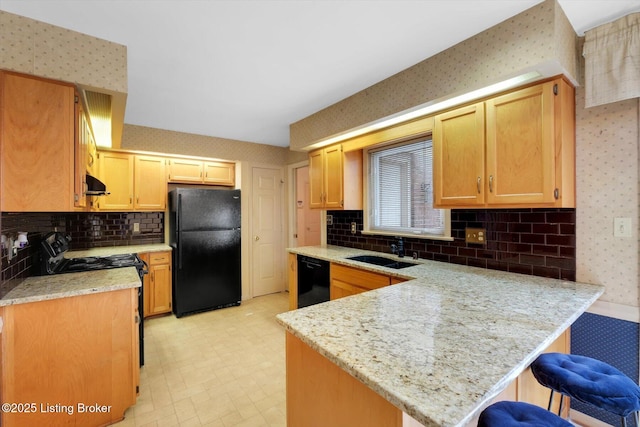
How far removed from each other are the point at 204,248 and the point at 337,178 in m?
1.97

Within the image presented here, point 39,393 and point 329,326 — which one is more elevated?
point 329,326

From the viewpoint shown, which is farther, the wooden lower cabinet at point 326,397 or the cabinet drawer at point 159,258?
the cabinet drawer at point 159,258

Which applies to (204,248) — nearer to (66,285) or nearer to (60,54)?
(66,285)

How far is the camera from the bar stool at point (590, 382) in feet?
3.45

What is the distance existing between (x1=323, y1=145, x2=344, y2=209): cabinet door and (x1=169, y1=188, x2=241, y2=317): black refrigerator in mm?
1425

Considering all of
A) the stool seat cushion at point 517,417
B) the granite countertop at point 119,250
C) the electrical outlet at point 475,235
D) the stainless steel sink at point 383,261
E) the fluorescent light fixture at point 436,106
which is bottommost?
the stool seat cushion at point 517,417

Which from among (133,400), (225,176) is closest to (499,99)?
(133,400)

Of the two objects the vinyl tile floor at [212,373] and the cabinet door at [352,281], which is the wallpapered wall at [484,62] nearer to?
the cabinet door at [352,281]

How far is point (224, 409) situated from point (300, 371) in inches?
46.0

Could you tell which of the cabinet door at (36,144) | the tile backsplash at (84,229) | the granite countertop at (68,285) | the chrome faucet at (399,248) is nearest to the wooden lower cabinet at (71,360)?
the granite countertop at (68,285)

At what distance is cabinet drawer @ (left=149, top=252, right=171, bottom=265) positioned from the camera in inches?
136

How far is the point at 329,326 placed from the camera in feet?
3.64

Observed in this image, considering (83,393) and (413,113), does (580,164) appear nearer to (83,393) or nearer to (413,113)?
(413,113)

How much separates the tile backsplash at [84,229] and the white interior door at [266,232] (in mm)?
1339
